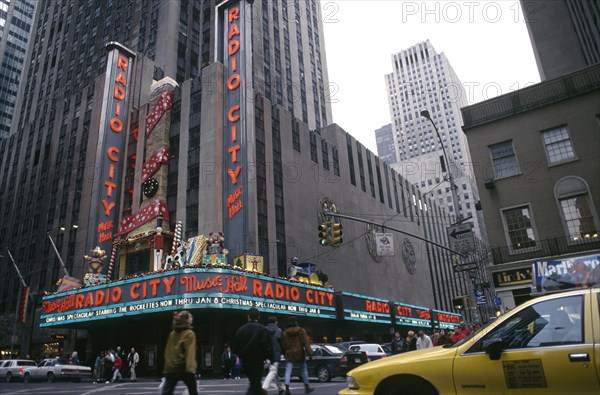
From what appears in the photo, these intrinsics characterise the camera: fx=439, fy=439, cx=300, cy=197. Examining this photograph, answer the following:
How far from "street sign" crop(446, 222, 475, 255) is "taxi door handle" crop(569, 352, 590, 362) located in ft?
48.5

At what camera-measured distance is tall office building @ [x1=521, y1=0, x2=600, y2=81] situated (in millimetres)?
34719

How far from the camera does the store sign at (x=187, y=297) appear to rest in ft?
86.2

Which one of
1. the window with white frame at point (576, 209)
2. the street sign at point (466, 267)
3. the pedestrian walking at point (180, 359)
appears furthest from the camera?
the window with white frame at point (576, 209)

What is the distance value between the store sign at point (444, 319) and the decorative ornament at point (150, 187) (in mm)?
33384

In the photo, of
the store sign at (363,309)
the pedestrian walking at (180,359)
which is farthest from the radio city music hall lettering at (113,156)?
the pedestrian walking at (180,359)

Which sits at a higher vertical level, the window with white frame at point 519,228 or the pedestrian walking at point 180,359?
the window with white frame at point 519,228

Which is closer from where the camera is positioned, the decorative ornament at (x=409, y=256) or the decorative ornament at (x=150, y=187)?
the decorative ornament at (x=150, y=187)

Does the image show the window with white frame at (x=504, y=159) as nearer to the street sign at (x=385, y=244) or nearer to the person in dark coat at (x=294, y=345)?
the street sign at (x=385, y=244)

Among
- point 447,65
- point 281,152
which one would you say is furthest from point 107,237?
point 447,65

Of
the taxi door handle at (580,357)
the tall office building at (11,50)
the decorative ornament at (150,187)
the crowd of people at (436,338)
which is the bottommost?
the taxi door handle at (580,357)

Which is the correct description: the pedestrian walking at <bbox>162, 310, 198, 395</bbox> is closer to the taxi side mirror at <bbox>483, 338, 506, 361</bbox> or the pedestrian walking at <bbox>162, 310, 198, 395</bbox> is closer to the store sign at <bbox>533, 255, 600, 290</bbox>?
the taxi side mirror at <bbox>483, 338, 506, 361</bbox>

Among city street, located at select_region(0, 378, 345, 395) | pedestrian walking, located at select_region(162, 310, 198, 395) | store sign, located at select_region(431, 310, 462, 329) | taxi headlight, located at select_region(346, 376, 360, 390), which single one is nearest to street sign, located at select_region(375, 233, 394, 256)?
city street, located at select_region(0, 378, 345, 395)

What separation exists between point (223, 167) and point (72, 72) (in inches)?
2007

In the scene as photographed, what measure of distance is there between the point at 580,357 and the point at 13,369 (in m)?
33.6
